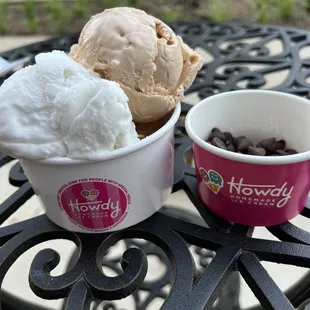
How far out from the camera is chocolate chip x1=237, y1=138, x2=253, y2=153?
20.6 inches

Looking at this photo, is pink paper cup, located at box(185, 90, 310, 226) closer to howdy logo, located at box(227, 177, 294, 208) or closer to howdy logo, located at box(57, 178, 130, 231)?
howdy logo, located at box(227, 177, 294, 208)

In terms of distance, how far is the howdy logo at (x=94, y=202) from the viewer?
1.48ft

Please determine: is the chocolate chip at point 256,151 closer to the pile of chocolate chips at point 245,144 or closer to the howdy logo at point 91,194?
the pile of chocolate chips at point 245,144

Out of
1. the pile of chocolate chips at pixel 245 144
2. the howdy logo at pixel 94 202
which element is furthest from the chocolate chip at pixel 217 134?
the howdy logo at pixel 94 202

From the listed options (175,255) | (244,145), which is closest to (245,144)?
(244,145)

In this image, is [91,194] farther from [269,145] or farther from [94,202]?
[269,145]

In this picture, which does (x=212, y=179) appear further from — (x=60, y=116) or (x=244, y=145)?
(x=60, y=116)

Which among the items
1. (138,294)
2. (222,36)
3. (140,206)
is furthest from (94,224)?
(222,36)

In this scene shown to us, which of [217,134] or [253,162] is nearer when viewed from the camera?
[253,162]

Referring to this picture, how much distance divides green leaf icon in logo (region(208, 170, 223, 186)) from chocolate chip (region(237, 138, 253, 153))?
0.06 metres

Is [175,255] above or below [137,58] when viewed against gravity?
below

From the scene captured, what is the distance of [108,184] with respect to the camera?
454 millimetres

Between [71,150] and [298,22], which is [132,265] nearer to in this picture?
[71,150]

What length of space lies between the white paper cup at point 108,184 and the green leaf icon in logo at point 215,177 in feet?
0.18
